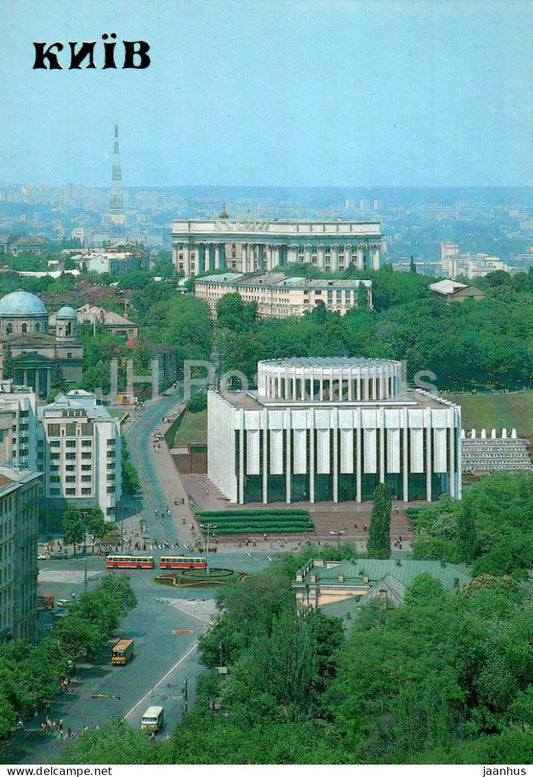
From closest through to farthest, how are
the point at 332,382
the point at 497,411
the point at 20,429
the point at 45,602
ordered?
the point at 45,602, the point at 20,429, the point at 332,382, the point at 497,411

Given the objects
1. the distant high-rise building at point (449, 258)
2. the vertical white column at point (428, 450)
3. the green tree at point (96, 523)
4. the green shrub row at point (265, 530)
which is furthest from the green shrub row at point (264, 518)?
the distant high-rise building at point (449, 258)

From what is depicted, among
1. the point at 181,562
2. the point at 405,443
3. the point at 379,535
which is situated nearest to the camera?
the point at 379,535

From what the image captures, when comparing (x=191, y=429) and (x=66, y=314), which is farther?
(x=66, y=314)

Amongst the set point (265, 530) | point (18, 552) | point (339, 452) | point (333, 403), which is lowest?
point (265, 530)

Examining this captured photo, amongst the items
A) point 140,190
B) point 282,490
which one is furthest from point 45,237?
point 282,490

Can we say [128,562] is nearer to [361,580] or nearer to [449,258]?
[361,580]

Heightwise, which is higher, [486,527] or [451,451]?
[486,527]

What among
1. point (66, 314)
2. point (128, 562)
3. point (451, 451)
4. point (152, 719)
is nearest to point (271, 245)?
point (66, 314)

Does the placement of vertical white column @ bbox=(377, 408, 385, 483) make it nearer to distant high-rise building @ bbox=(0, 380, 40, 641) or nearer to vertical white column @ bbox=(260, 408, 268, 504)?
vertical white column @ bbox=(260, 408, 268, 504)
